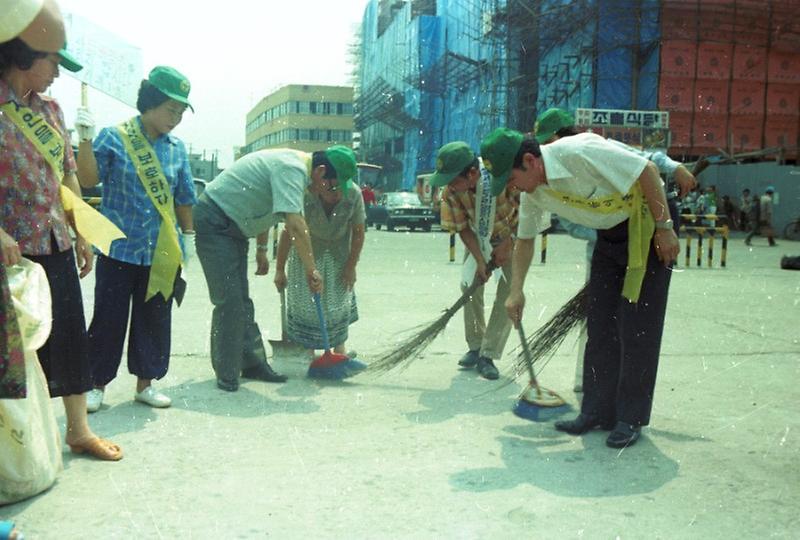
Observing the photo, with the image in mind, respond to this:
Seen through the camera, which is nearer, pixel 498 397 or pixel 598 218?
pixel 598 218

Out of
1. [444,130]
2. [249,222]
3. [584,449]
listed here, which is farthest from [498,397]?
[444,130]

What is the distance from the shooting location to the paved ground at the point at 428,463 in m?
2.87

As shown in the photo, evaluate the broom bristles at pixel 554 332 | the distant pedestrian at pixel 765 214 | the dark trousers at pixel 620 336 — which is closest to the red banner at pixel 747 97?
the distant pedestrian at pixel 765 214

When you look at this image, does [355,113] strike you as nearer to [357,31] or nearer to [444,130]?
[357,31]

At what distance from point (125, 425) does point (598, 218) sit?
244 centimetres

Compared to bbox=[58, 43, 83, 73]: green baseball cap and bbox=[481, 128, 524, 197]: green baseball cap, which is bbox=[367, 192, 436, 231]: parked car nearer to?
bbox=[481, 128, 524, 197]: green baseball cap

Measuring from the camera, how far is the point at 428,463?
11.6 ft

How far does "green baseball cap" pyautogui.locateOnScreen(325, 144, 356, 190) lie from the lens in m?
4.86

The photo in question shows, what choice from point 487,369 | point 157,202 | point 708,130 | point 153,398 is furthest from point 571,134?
point 708,130

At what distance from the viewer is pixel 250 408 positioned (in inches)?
176

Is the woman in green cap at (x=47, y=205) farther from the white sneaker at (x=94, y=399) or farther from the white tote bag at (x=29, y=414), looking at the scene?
the white sneaker at (x=94, y=399)

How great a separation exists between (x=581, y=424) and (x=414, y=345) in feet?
4.81

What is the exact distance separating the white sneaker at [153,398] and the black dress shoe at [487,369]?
1960 mm

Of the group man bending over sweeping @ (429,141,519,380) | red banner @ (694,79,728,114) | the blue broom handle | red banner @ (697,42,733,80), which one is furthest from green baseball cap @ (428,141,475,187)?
red banner @ (697,42,733,80)
